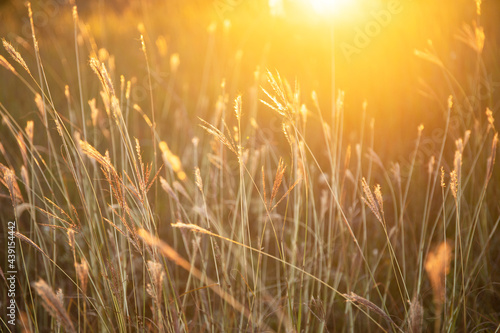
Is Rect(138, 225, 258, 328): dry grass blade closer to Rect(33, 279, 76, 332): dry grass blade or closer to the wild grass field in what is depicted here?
the wild grass field

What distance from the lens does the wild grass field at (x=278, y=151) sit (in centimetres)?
153

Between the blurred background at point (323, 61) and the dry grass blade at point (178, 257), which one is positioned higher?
the blurred background at point (323, 61)

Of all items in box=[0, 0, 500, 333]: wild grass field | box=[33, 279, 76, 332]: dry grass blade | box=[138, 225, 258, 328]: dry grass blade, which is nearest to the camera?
box=[33, 279, 76, 332]: dry grass blade

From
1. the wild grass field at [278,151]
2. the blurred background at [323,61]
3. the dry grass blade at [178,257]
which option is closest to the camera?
the dry grass blade at [178,257]

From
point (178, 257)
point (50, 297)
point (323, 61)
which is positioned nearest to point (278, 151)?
point (323, 61)

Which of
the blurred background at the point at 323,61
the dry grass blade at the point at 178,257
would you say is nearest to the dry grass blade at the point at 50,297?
the dry grass blade at the point at 178,257

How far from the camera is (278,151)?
7.88 ft

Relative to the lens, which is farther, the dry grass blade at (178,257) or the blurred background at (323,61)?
the blurred background at (323,61)

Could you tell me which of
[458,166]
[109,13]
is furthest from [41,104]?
[109,13]

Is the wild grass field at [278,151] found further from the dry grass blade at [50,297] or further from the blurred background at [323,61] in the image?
the dry grass blade at [50,297]

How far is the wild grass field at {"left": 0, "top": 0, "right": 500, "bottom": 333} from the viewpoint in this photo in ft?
5.00

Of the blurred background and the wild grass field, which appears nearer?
the wild grass field

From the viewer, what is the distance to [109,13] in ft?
16.4

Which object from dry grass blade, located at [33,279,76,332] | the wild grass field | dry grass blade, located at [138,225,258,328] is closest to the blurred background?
the wild grass field
